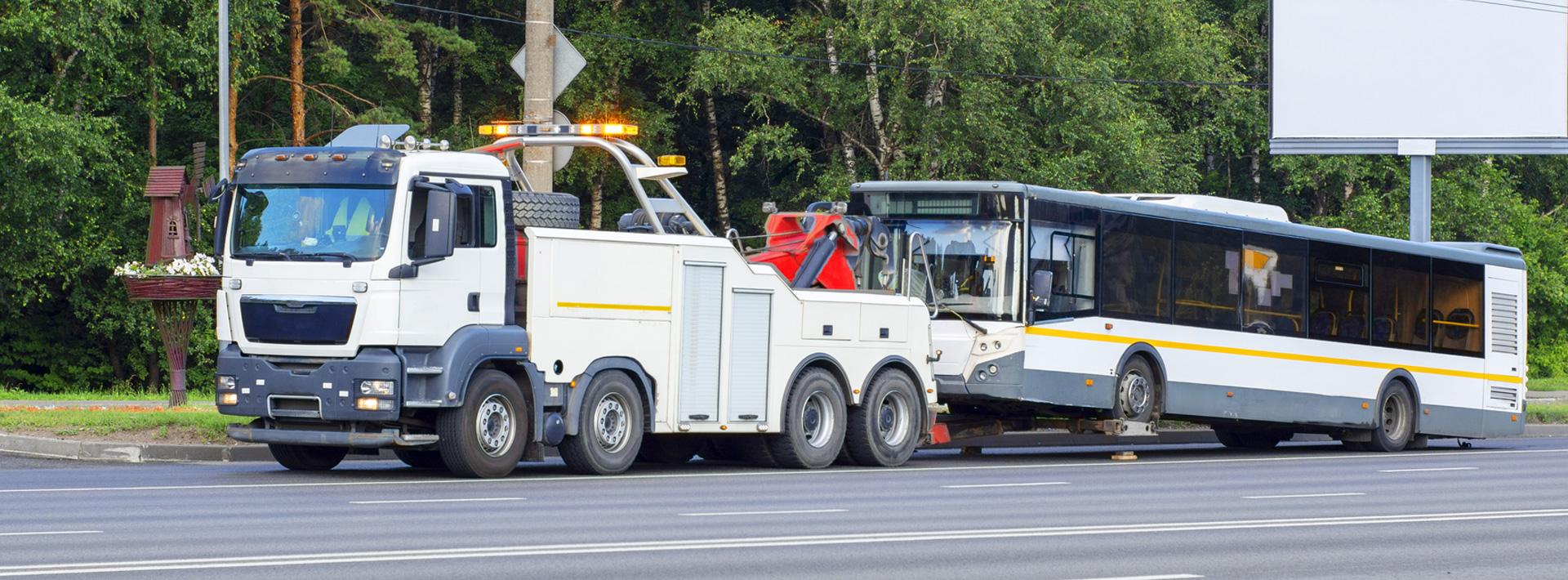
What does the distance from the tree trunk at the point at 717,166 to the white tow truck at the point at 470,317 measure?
28.8 meters

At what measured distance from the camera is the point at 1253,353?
23922mm

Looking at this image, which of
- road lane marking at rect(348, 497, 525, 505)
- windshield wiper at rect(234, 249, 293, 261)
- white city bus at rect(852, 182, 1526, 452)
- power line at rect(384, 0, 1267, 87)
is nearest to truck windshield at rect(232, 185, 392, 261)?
windshield wiper at rect(234, 249, 293, 261)

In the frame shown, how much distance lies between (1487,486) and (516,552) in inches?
425

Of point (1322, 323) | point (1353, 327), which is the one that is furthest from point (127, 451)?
point (1353, 327)

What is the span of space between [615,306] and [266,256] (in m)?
2.97

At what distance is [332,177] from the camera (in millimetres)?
16859

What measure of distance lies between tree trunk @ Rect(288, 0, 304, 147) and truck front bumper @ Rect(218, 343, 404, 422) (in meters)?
26.1

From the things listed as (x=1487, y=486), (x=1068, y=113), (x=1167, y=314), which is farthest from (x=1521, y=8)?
(x=1487, y=486)

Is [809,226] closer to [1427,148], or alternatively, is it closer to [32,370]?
[1427,148]

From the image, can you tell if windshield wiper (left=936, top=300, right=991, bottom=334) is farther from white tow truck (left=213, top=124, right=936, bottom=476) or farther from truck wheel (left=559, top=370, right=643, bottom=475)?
truck wheel (left=559, top=370, right=643, bottom=475)

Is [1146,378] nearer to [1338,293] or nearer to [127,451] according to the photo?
[1338,293]

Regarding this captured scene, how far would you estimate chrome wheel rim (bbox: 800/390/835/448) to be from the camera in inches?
778

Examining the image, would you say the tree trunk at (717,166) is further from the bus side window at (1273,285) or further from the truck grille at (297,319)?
the truck grille at (297,319)

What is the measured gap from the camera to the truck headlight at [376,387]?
16.5m
